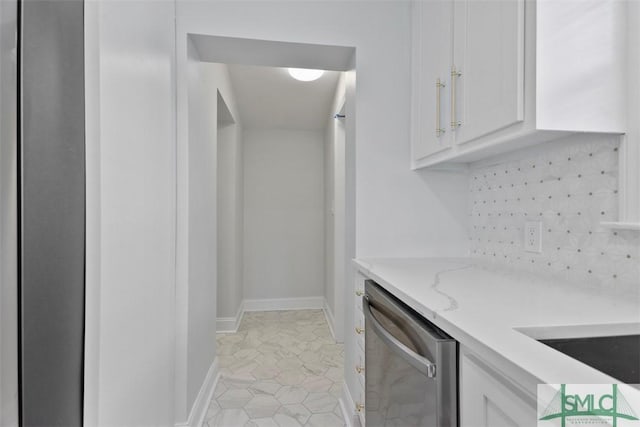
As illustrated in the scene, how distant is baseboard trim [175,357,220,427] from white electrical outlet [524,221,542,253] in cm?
177

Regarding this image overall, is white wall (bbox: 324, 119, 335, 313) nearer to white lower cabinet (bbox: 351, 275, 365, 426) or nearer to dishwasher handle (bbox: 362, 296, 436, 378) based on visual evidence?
white lower cabinet (bbox: 351, 275, 365, 426)

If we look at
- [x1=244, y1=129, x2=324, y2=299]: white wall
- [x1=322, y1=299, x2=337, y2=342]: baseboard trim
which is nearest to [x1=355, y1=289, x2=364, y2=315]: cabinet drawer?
[x1=322, y1=299, x2=337, y2=342]: baseboard trim

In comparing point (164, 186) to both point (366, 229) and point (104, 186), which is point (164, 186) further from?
point (366, 229)

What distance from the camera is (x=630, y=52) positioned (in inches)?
→ 33.9

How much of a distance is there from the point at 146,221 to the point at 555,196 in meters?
1.48

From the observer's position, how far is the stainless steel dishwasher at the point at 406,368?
71cm

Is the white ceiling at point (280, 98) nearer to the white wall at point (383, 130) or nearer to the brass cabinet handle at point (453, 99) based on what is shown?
the white wall at point (383, 130)

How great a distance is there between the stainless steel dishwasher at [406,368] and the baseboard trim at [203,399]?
3.11 feet

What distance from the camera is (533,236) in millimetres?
1235

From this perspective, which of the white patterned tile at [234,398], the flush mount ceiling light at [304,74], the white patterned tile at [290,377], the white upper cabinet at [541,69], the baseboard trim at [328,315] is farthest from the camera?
the baseboard trim at [328,315]

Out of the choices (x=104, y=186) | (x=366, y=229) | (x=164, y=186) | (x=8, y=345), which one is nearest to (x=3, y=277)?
(x=8, y=345)

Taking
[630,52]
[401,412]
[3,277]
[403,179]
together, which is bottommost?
[401,412]

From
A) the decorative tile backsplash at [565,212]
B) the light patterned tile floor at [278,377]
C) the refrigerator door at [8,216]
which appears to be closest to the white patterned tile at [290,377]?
the light patterned tile floor at [278,377]

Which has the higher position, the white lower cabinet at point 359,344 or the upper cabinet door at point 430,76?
the upper cabinet door at point 430,76
